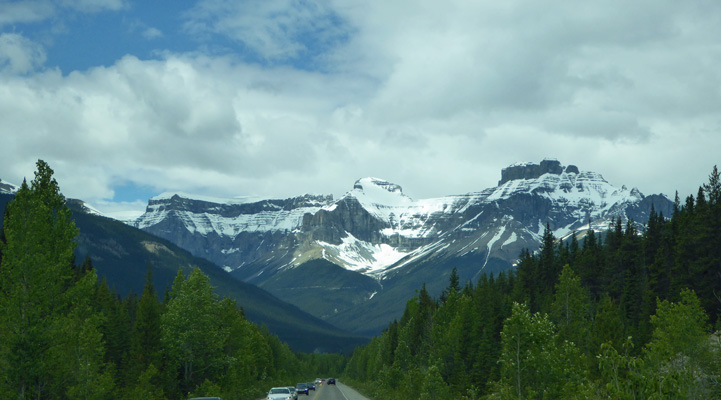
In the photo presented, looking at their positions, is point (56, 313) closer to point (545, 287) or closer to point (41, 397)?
point (41, 397)

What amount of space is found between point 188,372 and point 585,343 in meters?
39.6

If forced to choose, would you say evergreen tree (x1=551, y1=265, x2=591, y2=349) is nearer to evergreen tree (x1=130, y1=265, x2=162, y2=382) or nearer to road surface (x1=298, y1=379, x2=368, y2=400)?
road surface (x1=298, y1=379, x2=368, y2=400)

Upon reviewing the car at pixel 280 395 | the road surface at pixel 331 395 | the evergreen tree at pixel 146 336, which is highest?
the evergreen tree at pixel 146 336

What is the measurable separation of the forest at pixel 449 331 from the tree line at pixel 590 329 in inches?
5.1

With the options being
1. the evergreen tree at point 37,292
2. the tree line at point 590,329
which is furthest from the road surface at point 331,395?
the evergreen tree at point 37,292

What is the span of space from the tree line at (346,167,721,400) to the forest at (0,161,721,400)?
13 cm

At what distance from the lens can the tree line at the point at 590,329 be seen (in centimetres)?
2735

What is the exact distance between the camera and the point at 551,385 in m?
30.0

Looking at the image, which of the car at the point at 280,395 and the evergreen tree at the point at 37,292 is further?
the car at the point at 280,395

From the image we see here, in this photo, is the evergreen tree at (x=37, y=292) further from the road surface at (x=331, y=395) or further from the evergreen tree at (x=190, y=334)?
the road surface at (x=331, y=395)

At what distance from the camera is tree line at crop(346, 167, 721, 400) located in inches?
1077

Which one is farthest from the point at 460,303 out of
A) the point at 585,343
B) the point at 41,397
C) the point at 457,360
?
the point at 41,397

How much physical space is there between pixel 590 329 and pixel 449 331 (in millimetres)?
17719

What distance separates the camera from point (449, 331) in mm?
88688
